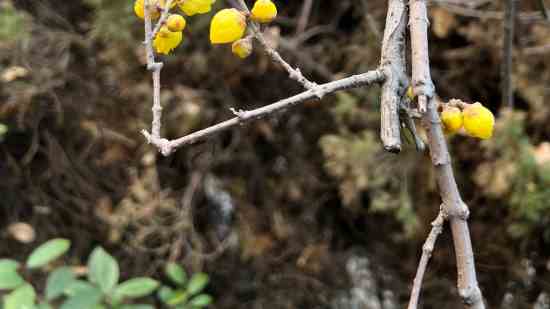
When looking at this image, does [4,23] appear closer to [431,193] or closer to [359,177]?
[359,177]

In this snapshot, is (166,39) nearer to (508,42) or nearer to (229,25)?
(229,25)

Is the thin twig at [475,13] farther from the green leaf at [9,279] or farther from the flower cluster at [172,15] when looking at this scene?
the green leaf at [9,279]

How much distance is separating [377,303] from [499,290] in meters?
0.30

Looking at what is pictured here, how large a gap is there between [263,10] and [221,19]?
4cm

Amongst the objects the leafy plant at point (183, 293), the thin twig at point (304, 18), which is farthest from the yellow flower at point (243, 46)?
the thin twig at point (304, 18)

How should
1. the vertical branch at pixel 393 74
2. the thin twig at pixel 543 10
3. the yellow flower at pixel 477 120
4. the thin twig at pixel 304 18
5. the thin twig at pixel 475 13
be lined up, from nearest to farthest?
the vertical branch at pixel 393 74 < the yellow flower at pixel 477 120 < the thin twig at pixel 543 10 < the thin twig at pixel 475 13 < the thin twig at pixel 304 18

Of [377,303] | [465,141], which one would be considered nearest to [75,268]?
[377,303]

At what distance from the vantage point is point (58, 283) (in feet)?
3.49

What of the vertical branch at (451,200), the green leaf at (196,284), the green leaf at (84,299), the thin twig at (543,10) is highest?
the thin twig at (543,10)

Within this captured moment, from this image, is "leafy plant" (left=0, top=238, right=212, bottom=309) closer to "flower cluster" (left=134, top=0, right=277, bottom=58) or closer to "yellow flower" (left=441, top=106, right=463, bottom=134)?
"flower cluster" (left=134, top=0, right=277, bottom=58)

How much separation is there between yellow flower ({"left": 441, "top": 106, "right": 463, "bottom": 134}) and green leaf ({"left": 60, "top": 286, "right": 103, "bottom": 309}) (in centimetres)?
77

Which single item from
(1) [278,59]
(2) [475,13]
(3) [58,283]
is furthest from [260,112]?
(2) [475,13]

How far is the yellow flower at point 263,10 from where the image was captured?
509 millimetres

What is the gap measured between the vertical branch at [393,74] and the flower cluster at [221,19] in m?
0.11
